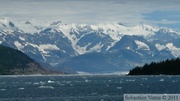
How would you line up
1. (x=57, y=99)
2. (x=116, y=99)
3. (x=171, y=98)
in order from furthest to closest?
1. (x=57, y=99)
2. (x=116, y=99)
3. (x=171, y=98)

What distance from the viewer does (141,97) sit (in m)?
91.2

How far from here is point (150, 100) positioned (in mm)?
88875

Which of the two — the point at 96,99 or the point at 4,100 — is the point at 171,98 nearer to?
the point at 96,99

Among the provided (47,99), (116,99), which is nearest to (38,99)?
(47,99)

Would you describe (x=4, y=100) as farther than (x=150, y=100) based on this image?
Yes

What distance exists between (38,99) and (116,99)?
865 inches

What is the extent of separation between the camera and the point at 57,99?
150m

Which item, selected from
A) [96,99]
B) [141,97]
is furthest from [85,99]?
[141,97]

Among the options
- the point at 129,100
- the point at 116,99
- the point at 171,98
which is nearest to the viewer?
the point at 129,100

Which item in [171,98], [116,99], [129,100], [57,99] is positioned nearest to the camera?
[129,100]

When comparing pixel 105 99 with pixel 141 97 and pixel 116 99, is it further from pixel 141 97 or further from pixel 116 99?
pixel 141 97

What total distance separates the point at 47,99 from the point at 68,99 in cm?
619

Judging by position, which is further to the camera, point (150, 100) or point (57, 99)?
point (57, 99)

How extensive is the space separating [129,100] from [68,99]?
199 ft
